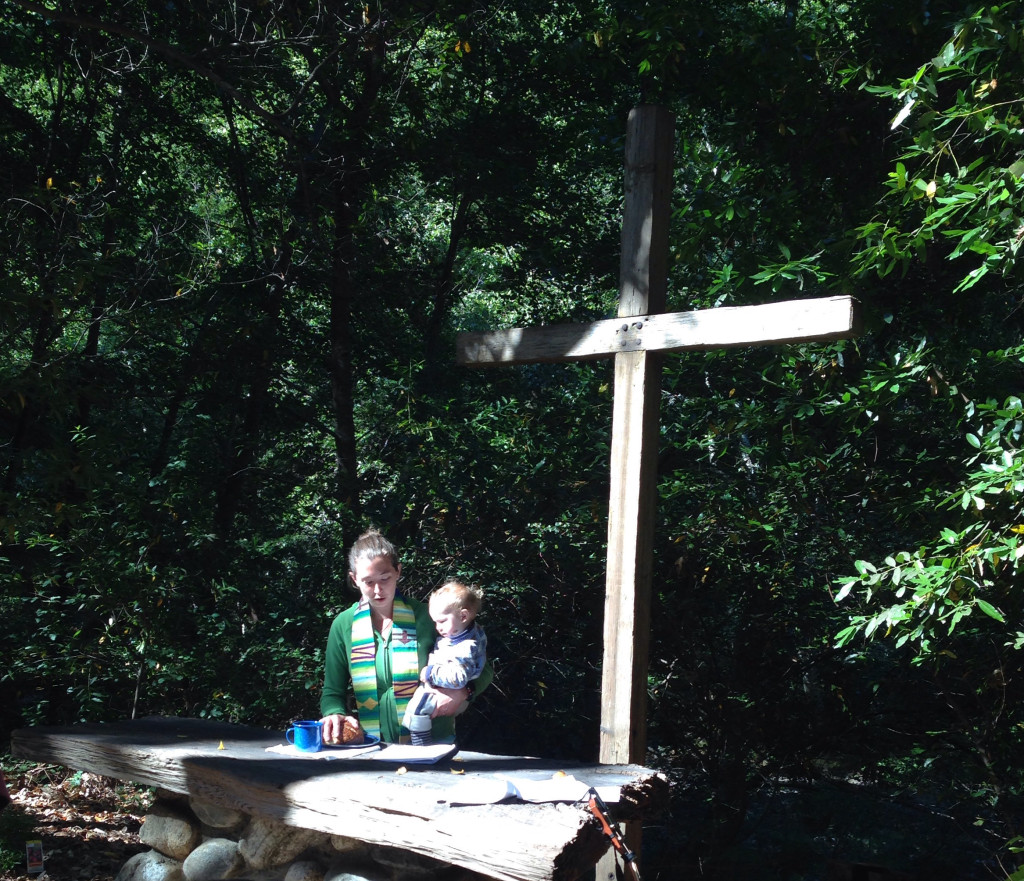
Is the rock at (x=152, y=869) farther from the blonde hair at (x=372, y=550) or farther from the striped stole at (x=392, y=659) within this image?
the blonde hair at (x=372, y=550)

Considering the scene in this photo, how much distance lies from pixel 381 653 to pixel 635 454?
1.25 meters

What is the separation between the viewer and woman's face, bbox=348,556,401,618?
3875mm

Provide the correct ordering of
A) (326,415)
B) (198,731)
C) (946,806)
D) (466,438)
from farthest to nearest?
(326,415), (946,806), (466,438), (198,731)

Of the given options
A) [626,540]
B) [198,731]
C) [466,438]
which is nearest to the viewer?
[626,540]

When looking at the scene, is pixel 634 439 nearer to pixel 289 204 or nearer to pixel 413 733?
pixel 413 733

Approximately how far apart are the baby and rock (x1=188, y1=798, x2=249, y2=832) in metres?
1.10

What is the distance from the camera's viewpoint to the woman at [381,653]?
389cm

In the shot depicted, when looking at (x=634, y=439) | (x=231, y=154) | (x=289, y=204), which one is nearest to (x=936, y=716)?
(x=634, y=439)

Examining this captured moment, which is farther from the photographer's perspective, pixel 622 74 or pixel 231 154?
pixel 231 154

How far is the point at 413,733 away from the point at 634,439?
55.3 inches

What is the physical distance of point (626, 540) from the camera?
383 cm

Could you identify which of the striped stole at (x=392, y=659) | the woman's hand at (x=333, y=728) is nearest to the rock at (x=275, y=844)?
the woman's hand at (x=333, y=728)

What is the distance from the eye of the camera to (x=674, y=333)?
3.90 metres

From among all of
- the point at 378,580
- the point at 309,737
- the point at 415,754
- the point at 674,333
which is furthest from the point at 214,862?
the point at 674,333
